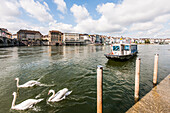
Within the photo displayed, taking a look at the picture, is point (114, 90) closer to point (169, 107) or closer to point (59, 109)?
point (169, 107)

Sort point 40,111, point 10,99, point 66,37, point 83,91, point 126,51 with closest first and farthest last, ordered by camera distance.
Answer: point 40,111 < point 10,99 < point 83,91 < point 126,51 < point 66,37

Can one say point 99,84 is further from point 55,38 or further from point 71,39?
point 71,39

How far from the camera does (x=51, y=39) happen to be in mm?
121625

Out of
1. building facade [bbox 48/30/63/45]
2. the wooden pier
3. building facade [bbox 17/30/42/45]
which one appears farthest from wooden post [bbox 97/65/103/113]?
building facade [bbox 48/30/63/45]

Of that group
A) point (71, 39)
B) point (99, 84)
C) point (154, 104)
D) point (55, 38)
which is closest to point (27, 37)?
point (55, 38)

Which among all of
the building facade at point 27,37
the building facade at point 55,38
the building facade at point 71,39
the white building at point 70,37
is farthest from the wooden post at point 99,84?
the white building at point 70,37

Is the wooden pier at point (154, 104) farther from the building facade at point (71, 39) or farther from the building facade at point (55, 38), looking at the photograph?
the building facade at point (71, 39)

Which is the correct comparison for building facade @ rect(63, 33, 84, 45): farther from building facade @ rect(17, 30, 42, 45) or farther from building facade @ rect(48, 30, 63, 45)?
building facade @ rect(17, 30, 42, 45)

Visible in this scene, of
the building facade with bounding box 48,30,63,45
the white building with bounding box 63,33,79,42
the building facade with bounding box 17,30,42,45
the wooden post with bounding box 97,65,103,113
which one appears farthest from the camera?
the white building with bounding box 63,33,79,42

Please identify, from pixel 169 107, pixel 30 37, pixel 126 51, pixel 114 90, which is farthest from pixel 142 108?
pixel 30 37

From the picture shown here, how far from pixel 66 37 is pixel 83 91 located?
134761 mm

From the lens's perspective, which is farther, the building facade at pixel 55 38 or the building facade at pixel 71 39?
the building facade at pixel 71 39

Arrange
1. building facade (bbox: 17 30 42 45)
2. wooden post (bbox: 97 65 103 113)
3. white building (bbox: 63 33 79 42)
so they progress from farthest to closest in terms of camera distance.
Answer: white building (bbox: 63 33 79 42)
building facade (bbox: 17 30 42 45)
wooden post (bbox: 97 65 103 113)

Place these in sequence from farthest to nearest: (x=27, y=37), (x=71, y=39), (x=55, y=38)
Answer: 1. (x=71, y=39)
2. (x=55, y=38)
3. (x=27, y=37)
